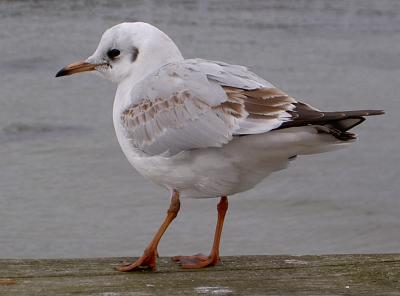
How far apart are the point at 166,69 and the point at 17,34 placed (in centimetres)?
827

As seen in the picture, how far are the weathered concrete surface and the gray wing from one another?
0.49 meters

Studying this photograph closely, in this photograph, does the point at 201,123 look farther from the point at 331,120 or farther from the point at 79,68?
the point at 79,68

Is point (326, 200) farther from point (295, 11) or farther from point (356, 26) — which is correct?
point (295, 11)

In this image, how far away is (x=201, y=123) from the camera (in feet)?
12.4

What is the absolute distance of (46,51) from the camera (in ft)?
37.0

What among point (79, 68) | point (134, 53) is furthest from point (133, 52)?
point (79, 68)

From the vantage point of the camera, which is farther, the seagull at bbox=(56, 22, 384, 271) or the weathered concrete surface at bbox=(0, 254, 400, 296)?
the seagull at bbox=(56, 22, 384, 271)

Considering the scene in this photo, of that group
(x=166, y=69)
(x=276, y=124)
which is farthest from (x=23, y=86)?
(x=276, y=124)

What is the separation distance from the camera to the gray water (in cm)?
681

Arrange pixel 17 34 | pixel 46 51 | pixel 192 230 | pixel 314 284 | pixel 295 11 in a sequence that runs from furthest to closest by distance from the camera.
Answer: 1. pixel 295 11
2. pixel 17 34
3. pixel 46 51
4. pixel 192 230
5. pixel 314 284

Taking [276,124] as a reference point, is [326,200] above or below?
below

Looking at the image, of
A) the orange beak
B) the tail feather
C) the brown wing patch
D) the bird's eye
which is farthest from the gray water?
the tail feather

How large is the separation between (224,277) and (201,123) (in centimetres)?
58

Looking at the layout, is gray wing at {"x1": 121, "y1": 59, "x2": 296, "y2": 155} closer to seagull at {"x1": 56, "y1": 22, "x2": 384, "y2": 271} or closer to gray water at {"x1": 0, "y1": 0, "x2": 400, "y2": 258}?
seagull at {"x1": 56, "y1": 22, "x2": 384, "y2": 271}
